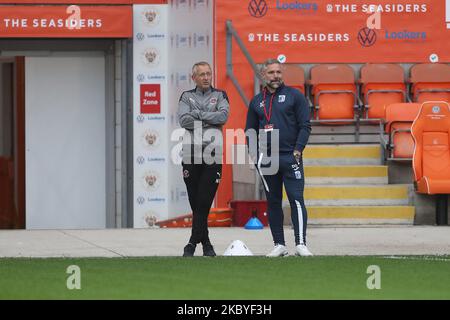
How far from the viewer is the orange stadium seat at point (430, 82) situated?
2100 cm

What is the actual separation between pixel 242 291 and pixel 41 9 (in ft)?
39.7

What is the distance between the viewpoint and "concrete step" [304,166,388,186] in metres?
19.0

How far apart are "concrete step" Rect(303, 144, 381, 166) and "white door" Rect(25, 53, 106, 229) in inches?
177

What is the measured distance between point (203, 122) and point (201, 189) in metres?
0.71

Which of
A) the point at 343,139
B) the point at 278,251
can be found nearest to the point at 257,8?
the point at 343,139

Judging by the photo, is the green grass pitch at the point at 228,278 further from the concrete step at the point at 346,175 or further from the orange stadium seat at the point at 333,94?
the orange stadium seat at the point at 333,94

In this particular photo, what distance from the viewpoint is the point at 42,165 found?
877 inches

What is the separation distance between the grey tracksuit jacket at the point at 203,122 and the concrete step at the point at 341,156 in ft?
20.4

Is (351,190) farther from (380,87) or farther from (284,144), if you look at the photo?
(284,144)

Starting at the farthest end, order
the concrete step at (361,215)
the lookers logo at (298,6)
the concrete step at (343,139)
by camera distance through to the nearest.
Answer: the lookers logo at (298,6) < the concrete step at (343,139) < the concrete step at (361,215)

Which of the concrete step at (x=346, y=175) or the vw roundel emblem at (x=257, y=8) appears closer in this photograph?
the concrete step at (x=346, y=175)

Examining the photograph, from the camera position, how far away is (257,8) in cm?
2122

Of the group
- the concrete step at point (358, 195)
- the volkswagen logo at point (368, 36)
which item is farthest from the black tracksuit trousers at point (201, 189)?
the volkswagen logo at point (368, 36)

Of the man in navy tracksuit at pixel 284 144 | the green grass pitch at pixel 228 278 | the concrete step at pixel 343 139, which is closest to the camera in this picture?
the green grass pitch at pixel 228 278
